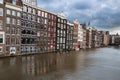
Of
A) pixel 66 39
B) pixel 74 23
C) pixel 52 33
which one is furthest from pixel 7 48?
pixel 74 23

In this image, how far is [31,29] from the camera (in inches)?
3157

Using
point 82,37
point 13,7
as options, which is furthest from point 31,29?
point 82,37

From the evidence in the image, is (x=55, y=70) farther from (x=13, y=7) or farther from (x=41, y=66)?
(x=13, y=7)

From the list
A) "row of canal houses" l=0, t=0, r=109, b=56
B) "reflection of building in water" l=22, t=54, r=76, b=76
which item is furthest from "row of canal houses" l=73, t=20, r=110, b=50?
"reflection of building in water" l=22, t=54, r=76, b=76

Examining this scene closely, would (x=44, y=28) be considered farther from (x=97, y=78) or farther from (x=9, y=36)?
(x=97, y=78)

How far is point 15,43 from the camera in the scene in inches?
2744

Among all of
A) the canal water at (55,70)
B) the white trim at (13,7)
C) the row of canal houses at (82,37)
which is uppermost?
the white trim at (13,7)

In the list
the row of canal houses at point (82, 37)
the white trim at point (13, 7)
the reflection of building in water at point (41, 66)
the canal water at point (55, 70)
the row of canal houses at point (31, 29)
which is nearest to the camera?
the canal water at point (55, 70)

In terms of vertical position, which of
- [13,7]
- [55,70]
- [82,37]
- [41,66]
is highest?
[13,7]

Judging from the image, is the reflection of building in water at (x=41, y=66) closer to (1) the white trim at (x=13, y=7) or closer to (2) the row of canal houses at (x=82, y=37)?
(1) the white trim at (x=13, y=7)

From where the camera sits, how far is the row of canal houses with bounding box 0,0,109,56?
6581cm

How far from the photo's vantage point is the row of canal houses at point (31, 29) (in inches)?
2591

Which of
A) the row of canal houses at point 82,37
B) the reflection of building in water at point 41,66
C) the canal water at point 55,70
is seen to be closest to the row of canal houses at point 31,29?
the row of canal houses at point 82,37

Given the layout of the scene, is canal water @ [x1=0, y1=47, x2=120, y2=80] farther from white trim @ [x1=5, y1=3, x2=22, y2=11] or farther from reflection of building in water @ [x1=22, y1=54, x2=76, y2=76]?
white trim @ [x1=5, y1=3, x2=22, y2=11]
